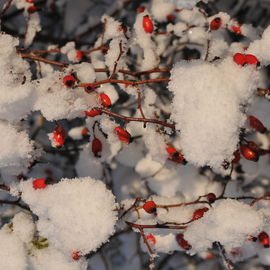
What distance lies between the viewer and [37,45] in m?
2.61

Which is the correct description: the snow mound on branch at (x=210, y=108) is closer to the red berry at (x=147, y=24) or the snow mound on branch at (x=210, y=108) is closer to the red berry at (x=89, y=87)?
the red berry at (x=89, y=87)

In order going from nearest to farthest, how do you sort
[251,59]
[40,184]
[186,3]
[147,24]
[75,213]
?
[186,3], [251,59], [75,213], [40,184], [147,24]

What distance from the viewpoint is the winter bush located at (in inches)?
→ 54.6

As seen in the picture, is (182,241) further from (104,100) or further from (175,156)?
(104,100)

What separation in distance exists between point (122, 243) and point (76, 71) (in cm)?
167

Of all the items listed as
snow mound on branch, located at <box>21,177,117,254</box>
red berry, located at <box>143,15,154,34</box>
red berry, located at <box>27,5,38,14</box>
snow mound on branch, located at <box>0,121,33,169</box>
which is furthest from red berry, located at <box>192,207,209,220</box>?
red berry, located at <box>27,5,38,14</box>

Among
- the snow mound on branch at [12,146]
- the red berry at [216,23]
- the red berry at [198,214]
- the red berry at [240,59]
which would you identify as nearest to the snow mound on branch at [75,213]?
the snow mound on branch at [12,146]

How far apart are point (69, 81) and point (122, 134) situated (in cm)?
32

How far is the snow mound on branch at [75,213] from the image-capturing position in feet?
4.84

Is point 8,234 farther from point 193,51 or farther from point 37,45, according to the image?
point 193,51

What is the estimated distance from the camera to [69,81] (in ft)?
4.85

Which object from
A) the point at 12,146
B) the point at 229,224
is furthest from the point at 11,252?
the point at 229,224

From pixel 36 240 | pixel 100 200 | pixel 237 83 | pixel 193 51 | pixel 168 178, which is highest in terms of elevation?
pixel 237 83

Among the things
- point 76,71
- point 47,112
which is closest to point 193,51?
point 76,71
